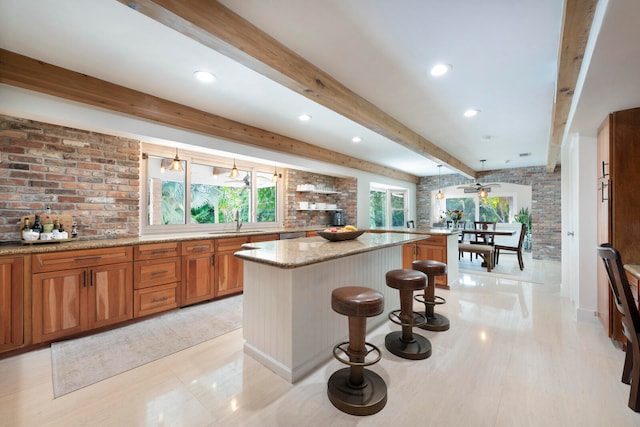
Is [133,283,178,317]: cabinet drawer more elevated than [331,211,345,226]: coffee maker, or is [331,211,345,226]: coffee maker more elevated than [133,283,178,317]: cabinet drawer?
[331,211,345,226]: coffee maker

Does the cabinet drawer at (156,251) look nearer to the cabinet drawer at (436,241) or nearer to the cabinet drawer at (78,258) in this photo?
the cabinet drawer at (78,258)

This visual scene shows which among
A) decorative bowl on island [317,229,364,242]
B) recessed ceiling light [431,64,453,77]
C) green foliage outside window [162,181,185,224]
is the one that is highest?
recessed ceiling light [431,64,453,77]

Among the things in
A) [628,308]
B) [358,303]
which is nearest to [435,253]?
[628,308]

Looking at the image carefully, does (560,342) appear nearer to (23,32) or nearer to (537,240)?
(23,32)

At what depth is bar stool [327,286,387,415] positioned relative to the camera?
5.25 ft

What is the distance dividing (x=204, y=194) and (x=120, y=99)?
6.05 ft

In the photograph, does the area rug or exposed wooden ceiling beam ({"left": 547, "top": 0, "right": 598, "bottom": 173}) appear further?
the area rug

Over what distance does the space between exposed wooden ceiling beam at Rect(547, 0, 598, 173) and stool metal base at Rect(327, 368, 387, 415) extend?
2.46 m

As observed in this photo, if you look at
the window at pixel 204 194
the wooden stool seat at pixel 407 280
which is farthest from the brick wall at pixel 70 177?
the wooden stool seat at pixel 407 280

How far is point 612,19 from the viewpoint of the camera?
1297 millimetres

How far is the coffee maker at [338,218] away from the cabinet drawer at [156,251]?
3707mm

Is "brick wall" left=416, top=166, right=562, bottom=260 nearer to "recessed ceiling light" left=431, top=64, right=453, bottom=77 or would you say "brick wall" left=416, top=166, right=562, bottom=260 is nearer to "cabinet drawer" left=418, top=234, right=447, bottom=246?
"cabinet drawer" left=418, top=234, right=447, bottom=246

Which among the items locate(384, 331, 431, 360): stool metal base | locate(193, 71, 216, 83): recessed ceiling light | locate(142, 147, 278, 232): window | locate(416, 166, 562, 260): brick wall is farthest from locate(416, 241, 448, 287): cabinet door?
locate(416, 166, 562, 260): brick wall

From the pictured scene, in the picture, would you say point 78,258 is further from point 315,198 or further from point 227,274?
point 315,198
